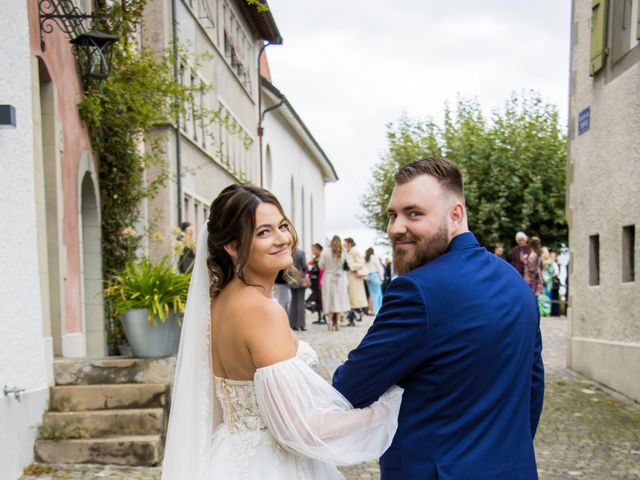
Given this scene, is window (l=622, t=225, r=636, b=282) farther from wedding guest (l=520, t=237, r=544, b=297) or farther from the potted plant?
wedding guest (l=520, t=237, r=544, b=297)

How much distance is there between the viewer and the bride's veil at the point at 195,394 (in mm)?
3391

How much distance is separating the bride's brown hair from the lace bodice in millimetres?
361

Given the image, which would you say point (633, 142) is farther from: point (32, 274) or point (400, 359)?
point (400, 359)

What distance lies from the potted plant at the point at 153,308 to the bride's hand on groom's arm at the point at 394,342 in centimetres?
504

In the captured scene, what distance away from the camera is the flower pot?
25.0 feet

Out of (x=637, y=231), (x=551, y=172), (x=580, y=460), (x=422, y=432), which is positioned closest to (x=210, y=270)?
(x=422, y=432)

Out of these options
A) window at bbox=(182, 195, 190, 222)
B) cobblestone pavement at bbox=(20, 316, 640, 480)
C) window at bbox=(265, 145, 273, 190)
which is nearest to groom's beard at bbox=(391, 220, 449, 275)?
cobblestone pavement at bbox=(20, 316, 640, 480)

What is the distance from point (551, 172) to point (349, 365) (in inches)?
1271

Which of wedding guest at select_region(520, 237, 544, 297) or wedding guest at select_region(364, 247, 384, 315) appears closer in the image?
wedding guest at select_region(520, 237, 544, 297)

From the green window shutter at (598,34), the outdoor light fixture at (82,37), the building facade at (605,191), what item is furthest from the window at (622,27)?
the outdoor light fixture at (82,37)

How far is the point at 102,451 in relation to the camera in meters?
6.95

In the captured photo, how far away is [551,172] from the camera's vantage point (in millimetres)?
33750

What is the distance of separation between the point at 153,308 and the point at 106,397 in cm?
84

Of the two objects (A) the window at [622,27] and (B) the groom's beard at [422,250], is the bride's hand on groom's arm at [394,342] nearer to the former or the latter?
(B) the groom's beard at [422,250]
